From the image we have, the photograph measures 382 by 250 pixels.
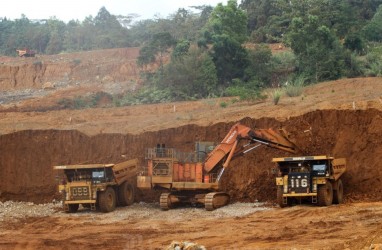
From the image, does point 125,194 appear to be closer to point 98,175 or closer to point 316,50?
point 98,175

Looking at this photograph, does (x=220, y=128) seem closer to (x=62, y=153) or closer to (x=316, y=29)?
(x=62, y=153)

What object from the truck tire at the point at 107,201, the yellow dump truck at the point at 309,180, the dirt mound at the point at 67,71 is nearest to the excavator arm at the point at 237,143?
the yellow dump truck at the point at 309,180

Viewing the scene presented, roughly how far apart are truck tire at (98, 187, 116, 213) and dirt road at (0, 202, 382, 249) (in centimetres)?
55

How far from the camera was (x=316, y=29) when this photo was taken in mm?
46375

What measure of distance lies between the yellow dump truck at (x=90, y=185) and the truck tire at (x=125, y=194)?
0.48 m

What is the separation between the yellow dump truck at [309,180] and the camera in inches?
907

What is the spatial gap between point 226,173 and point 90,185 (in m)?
5.83

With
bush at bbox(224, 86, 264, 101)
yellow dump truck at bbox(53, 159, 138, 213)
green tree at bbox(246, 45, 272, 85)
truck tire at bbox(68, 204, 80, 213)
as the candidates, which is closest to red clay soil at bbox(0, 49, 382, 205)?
bush at bbox(224, 86, 264, 101)

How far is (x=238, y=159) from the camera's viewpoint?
95.4 feet

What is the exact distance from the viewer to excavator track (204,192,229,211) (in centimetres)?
2478

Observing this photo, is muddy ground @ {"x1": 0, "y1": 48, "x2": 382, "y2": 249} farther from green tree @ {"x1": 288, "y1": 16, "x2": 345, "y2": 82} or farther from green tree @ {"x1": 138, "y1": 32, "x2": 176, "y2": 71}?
green tree @ {"x1": 138, "y1": 32, "x2": 176, "y2": 71}

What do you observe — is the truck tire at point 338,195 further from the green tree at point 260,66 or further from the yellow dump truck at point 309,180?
the green tree at point 260,66

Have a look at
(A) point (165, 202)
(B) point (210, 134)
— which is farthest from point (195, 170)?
(B) point (210, 134)

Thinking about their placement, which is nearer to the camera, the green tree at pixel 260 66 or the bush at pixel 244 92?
the bush at pixel 244 92
